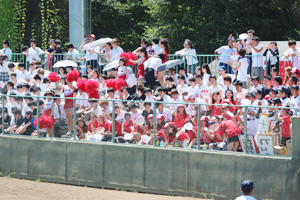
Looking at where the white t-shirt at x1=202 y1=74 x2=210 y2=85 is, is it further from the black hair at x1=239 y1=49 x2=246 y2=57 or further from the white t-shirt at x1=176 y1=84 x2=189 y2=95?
the black hair at x1=239 y1=49 x2=246 y2=57

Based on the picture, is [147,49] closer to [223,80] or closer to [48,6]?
[223,80]

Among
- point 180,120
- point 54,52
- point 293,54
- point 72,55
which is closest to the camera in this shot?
point 180,120

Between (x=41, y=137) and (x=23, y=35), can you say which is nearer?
(x=41, y=137)

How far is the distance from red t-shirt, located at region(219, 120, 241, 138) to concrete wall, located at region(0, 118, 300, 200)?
47cm

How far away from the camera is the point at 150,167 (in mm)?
15930

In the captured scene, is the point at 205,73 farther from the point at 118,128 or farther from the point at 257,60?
the point at 118,128

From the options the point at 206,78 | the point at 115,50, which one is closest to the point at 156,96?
the point at 206,78

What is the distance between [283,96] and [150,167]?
3494mm

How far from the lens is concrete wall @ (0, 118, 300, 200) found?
14.0 m

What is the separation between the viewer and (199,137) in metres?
15.2

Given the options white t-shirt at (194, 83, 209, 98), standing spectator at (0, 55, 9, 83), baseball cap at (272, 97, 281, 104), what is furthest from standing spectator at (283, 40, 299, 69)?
standing spectator at (0, 55, 9, 83)

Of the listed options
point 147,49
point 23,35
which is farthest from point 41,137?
point 23,35

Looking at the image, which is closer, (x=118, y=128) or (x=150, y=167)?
(x=150, y=167)

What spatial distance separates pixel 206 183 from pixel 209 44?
1926 cm
